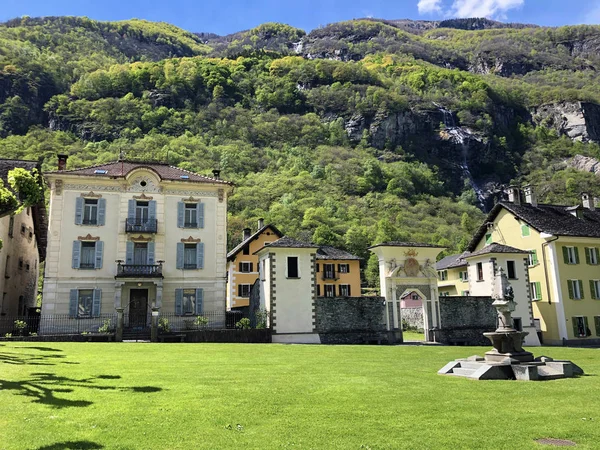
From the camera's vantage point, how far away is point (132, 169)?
3325 centimetres

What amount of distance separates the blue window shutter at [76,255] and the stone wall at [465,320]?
78.9 ft

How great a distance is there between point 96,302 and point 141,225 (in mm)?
5639

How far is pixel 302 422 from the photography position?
28.2ft

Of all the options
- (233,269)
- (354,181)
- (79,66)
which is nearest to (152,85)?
(79,66)

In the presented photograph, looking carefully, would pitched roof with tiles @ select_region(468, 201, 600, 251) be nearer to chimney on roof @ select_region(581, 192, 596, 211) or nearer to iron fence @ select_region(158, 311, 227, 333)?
chimney on roof @ select_region(581, 192, 596, 211)

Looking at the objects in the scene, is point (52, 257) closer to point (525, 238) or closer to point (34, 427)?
point (34, 427)

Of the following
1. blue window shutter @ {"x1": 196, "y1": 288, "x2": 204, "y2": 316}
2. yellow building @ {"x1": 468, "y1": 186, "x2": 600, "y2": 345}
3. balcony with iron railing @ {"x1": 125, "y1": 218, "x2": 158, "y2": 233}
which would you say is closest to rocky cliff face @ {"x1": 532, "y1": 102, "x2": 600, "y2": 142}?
yellow building @ {"x1": 468, "y1": 186, "x2": 600, "y2": 345}

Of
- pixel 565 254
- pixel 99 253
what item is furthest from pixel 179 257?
pixel 565 254

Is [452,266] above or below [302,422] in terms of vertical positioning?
above

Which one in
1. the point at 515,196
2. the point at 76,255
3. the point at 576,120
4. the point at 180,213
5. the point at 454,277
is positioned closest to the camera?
the point at 76,255

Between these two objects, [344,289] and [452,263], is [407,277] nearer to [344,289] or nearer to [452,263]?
[452,263]

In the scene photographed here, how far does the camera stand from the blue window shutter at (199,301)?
109 feet

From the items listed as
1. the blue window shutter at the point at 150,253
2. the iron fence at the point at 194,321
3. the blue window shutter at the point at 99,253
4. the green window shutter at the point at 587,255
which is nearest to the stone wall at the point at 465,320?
the green window shutter at the point at 587,255

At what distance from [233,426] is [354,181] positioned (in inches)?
3982
